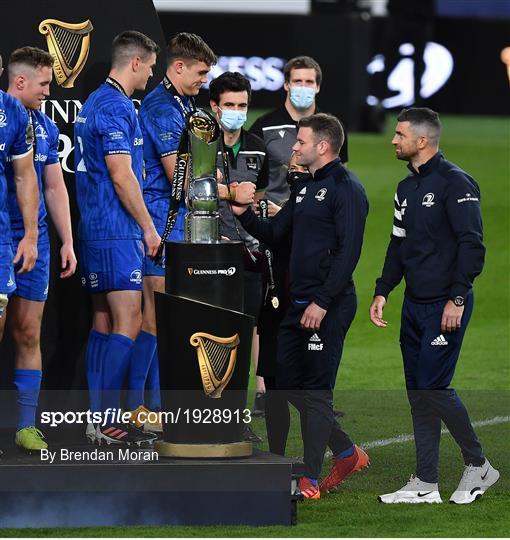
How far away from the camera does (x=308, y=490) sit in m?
7.21

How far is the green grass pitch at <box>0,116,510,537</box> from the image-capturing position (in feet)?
21.6

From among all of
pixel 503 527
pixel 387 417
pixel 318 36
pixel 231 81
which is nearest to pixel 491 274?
pixel 387 417

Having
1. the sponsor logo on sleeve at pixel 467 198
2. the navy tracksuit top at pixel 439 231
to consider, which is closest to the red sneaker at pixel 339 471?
the navy tracksuit top at pixel 439 231

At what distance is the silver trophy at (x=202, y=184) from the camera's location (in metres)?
6.73

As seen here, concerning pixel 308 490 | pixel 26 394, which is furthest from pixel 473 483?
pixel 26 394

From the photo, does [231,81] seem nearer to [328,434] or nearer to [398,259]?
[398,259]

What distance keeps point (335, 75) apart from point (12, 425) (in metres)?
19.2

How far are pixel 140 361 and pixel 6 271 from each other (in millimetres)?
1446

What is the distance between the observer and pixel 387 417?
Answer: 966 centimetres

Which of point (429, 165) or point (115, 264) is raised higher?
point (429, 165)

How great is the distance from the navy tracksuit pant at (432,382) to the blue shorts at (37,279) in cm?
170

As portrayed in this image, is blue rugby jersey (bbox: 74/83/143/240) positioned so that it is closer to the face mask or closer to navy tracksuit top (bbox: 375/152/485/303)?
the face mask

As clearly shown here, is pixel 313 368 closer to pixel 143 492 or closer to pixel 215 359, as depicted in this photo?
pixel 215 359

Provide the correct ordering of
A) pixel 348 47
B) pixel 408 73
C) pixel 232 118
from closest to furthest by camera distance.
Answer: pixel 232 118 < pixel 348 47 < pixel 408 73
